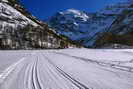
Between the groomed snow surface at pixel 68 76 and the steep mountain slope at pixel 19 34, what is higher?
the steep mountain slope at pixel 19 34

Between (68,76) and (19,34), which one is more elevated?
(19,34)

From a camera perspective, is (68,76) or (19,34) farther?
(19,34)

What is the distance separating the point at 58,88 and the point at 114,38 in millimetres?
170896

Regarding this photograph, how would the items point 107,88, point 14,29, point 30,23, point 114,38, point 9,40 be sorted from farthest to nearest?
point 114,38, point 30,23, point 14,29, point 9,40, point 107,88

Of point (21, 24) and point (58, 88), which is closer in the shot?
point (58, 88)

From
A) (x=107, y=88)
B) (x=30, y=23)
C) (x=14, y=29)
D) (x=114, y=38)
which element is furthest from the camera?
(x=114, y=38)

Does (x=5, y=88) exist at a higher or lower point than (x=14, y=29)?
lower

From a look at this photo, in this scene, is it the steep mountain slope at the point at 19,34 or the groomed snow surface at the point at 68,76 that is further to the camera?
the steep mountain slope at the point at 19,34

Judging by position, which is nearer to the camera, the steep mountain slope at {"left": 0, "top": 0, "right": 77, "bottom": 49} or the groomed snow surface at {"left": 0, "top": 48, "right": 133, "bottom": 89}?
the groomed snow surface at {"left": 0, "top": 48, "right": 133, "bottom": 89}

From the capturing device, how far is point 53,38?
11800 centimetres

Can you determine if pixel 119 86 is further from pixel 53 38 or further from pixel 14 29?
pixel 53 38

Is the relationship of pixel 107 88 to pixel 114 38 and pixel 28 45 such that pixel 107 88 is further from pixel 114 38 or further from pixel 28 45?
pixel 114 38

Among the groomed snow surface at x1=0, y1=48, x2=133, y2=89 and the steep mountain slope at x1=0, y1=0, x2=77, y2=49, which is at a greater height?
the steep mountain slope at x1=0, y1=0, x2=77, y2=49

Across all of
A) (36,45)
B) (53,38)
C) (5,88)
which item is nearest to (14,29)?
(36,45)
